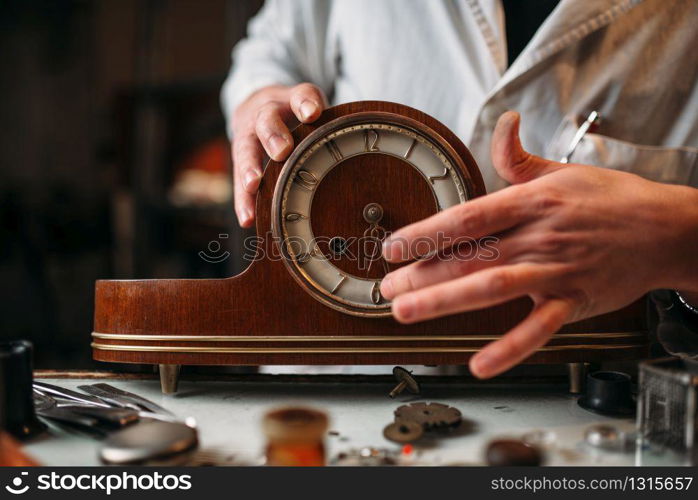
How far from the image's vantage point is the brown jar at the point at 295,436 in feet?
1.88

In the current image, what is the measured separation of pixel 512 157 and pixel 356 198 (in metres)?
0.21

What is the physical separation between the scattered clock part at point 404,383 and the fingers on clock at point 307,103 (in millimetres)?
375

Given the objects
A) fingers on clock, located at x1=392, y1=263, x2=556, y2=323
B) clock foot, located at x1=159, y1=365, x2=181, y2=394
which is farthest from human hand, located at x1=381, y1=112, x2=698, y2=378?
clock foot, located at x1=159, y1=365, x2=181, y2=394

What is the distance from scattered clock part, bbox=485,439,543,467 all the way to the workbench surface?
25 millimetres

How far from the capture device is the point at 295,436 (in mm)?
575

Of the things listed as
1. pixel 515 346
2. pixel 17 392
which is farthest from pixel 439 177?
pixel 17 392

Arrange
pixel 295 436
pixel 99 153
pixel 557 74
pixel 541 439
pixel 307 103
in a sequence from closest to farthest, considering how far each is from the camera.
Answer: pixel 295 436 < pixel 541 439 < pixel 307 103 < pixel 557 74 < pixel 99 153

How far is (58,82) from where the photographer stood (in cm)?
251

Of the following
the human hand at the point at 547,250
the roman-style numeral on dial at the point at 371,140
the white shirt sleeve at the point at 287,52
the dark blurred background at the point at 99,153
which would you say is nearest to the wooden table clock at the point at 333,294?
the roman-style numeral on dial at the point at 371,140

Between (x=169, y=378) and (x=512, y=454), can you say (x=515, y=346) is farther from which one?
(x=169, y=378)

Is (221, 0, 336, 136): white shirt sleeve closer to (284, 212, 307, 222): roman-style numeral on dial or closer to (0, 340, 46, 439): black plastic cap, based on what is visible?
(284, 212, 307, 222): roman-style numeral on dial

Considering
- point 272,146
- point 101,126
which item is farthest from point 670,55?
point 101,126

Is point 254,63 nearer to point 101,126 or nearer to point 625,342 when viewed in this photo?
point 625,342

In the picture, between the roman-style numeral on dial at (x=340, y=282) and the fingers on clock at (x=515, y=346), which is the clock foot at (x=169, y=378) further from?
the fingers on clock at (x=515, y=346)
